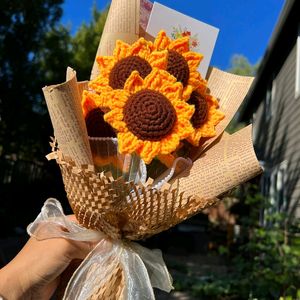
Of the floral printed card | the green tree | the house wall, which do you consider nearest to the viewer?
the floral printed card

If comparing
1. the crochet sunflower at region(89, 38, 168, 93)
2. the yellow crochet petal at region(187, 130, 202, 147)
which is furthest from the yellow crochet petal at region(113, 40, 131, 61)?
the yellow crochet petal at region(187, 130, 202, 147)

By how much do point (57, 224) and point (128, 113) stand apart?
1.43 ft

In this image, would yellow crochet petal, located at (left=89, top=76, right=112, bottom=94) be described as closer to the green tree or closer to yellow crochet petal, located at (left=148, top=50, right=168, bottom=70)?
yellow crochet petal, located at (left=148, top=50, right=168, bottom=70)

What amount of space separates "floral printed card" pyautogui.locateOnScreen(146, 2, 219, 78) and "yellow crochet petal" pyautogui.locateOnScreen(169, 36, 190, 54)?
0.08m

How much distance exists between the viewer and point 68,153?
1.41m

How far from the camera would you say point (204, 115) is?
1.59 meters

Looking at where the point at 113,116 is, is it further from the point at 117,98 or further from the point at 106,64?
the point at 106,64

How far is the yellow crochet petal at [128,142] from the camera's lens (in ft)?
4.66

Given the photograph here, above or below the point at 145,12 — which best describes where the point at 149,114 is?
below

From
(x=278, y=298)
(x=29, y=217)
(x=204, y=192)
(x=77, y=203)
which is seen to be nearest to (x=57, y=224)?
(x=77, y=203)

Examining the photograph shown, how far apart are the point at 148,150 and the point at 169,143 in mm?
72

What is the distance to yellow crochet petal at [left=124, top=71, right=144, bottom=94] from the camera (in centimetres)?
147

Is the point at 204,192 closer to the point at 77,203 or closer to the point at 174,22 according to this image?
the point at 77,203

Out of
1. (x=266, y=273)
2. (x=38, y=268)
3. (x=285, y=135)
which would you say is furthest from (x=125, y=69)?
(x=285, y=135)
